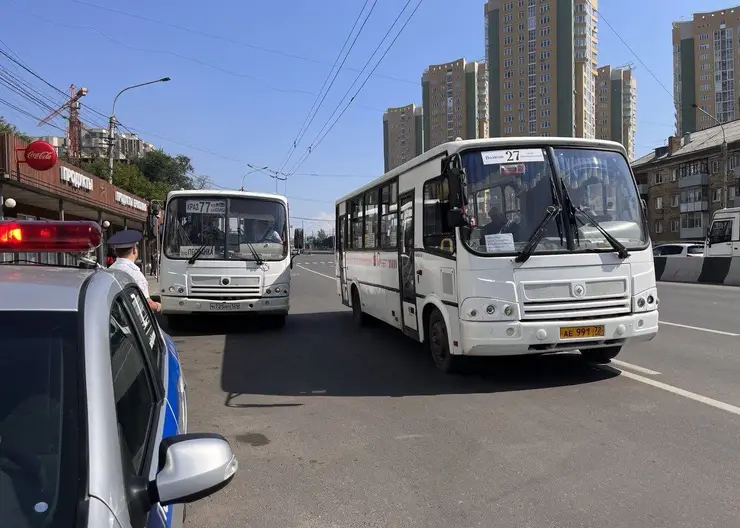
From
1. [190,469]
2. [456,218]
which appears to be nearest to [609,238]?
[456,218]

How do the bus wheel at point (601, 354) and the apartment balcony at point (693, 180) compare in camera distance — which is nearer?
the bus wheel at point (601, 354)

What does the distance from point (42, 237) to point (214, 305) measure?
8.22 m

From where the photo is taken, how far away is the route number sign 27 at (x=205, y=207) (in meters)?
11.6

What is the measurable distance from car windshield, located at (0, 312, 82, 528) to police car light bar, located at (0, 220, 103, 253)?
3.83 ft

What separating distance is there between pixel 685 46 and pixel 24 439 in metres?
96.5

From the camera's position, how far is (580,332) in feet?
21.1

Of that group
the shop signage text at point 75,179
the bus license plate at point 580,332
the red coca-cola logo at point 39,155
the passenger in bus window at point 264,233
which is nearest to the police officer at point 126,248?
the bus license plate at point 580,332

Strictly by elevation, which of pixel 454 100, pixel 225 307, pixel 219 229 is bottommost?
pixel 225 307

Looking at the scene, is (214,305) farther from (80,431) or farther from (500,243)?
(80,431)

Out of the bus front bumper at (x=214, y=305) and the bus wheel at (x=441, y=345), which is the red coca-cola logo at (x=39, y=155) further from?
the bus wheel at (x=441, y=345)

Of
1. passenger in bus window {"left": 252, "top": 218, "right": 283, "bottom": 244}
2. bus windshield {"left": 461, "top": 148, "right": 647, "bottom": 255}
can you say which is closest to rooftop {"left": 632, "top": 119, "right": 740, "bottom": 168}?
passenger in bus window {"left": 252, "top": 218, "right": 283, "bottom": 244}

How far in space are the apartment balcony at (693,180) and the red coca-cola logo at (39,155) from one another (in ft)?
206

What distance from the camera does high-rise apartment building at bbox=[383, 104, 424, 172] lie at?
46.0 meters

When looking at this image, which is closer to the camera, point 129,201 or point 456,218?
point 456,218
